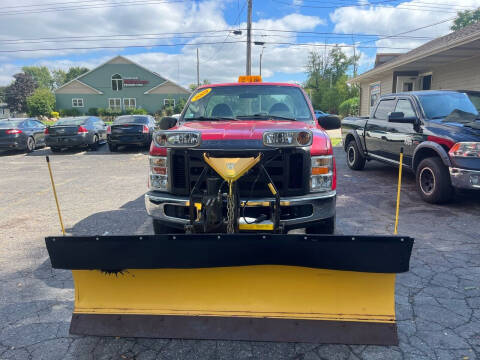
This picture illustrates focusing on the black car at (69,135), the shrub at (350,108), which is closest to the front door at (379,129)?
the black car at (69,135)

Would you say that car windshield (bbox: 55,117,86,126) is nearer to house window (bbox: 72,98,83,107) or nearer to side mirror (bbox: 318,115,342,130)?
side mirror (bbox: 318,115,342,130)

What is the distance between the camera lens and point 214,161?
284 cm

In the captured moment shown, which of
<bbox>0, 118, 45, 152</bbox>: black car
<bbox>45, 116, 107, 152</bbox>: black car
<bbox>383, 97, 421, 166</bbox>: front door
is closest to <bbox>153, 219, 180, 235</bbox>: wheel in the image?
<bbox>383, 97, 421, 166</bbox>: front door

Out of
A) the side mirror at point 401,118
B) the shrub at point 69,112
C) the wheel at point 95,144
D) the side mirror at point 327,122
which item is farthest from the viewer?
the shrub at point 69,112

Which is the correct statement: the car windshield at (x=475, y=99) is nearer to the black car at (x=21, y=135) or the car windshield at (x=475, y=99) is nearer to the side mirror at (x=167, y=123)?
the side mirror at (x=167, y=123)

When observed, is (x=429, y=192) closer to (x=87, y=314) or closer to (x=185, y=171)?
(x=185, y=171)

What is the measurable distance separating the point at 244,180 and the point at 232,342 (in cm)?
128

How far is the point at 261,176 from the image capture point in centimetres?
302

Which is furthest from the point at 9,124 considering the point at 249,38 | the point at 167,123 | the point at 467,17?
the point at 467,17

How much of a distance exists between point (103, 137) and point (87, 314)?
1483 centimetres

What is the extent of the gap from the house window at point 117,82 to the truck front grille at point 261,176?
157 feet

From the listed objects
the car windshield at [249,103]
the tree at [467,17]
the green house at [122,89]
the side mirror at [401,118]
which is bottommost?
the side mirror at [401,118]

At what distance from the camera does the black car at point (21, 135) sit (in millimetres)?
13633

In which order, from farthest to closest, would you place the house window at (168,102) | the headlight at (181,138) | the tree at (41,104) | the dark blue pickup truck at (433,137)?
the tree at (41,104) → the house window at (168,102) → the dark blue pickup truck at (433,137) → the headlight at (181,138)
